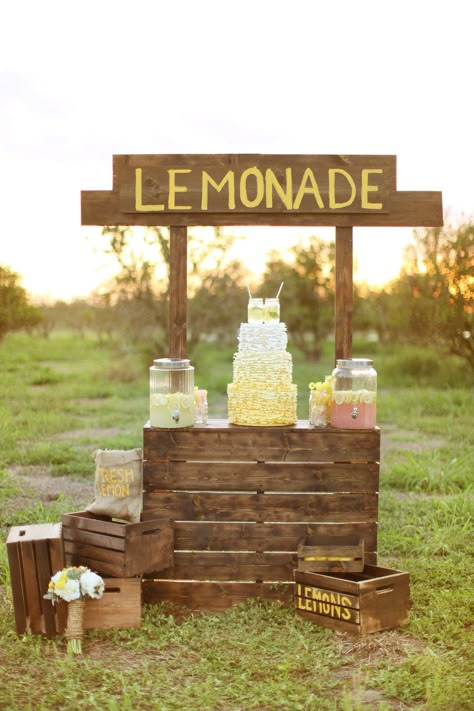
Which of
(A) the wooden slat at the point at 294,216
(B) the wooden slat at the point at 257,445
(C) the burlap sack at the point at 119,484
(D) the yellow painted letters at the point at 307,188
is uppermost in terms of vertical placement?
(D) the yellow painted letters at the point at 307,188

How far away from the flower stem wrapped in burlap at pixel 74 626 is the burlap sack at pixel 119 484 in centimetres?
62

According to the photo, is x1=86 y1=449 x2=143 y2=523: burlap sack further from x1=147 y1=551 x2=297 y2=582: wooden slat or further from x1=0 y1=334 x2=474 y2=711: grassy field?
x1=0 y1=334 x2=474 y2=711: grassy field

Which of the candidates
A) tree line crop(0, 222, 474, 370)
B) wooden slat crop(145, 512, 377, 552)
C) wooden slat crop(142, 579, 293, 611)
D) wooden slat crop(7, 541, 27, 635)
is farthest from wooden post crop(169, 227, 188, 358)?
tree line crop(0, 222, 474, 370)

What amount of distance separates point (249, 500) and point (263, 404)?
0.61m

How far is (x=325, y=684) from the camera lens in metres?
3.95

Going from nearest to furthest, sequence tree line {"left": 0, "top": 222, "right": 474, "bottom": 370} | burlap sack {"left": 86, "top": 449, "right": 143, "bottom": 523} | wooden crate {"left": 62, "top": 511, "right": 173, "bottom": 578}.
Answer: wooden crate {"left": 62, "top": 511, "right": 173, "bottom": 578}, burlap sack {"left": 86, "top": 449, "right": 143, "bottom": 523}, tree line {"left": 0, "top": 222, "right": 474, "bottom": 370}

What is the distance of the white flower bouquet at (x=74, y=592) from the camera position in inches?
173

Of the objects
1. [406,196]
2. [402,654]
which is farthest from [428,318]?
[402,654]

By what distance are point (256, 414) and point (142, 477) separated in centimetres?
81

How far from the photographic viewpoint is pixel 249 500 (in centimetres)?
500

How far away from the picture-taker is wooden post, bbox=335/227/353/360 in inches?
206

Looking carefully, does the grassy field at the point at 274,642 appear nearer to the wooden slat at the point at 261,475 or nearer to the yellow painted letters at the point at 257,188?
the wooden slat at the point at 261,475

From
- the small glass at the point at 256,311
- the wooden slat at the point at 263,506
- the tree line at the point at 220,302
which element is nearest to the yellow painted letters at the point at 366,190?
the small glass at the point at 256,311

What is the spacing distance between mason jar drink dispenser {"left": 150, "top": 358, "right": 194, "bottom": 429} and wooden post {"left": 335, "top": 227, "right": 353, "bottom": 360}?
1013mm
